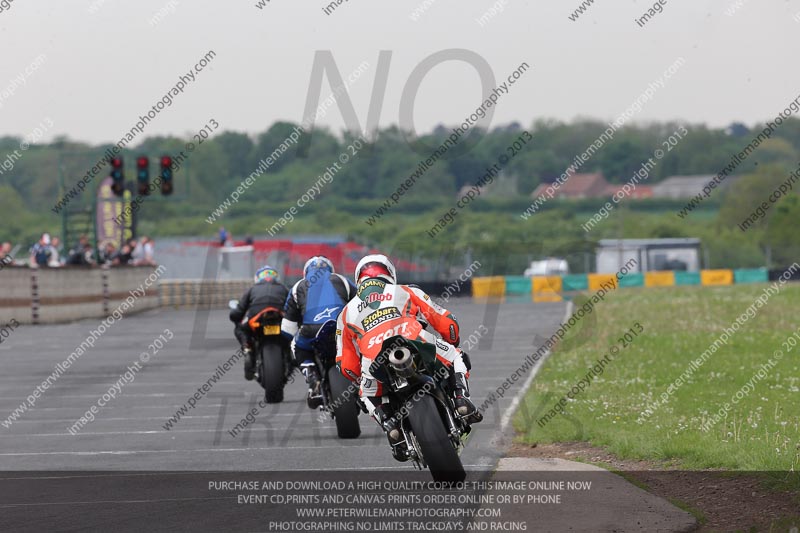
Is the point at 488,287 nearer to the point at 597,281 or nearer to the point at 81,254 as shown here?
the point at 597,281

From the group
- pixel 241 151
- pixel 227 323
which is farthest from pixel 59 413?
pixel 241 151

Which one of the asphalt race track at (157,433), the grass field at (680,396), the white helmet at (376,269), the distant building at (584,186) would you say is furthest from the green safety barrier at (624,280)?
the distant building at (584,186)

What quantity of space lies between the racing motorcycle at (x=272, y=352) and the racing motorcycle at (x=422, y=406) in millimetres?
6111

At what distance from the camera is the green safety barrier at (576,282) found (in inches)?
2219


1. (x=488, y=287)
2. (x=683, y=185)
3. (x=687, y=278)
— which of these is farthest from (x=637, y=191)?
(x=488, y=287)

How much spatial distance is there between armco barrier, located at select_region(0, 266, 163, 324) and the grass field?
14530 mm

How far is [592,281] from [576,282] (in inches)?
30.1

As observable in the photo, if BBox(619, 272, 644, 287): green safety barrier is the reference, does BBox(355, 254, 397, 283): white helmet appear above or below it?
above

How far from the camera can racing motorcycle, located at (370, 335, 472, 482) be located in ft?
26.6

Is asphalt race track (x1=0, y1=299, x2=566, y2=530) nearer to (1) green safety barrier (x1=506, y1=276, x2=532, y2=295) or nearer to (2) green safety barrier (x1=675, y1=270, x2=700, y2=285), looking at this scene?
(1) green safety barrier (x1=506, y1=276, x2=532, y2=295)

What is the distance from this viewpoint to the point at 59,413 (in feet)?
50.9

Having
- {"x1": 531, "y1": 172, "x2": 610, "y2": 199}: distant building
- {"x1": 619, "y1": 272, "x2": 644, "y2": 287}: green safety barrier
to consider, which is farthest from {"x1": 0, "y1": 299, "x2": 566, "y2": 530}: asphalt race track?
{"x1": 531, "y1": 172, "x2": 610, "y2": 199}: distant building

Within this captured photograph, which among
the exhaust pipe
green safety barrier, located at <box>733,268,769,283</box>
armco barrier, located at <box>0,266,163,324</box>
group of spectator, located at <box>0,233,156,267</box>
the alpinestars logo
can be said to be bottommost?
green safety barrier, located at <box>733,268,769,283</box>

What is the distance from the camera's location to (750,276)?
6250 cm
